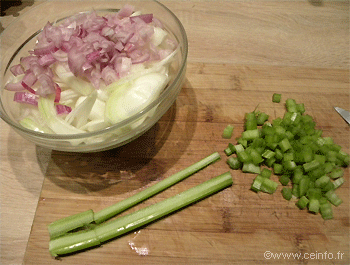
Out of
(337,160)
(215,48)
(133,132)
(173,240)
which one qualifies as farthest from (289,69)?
(173,240)

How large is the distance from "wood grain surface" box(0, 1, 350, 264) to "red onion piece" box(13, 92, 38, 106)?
1.09 feet

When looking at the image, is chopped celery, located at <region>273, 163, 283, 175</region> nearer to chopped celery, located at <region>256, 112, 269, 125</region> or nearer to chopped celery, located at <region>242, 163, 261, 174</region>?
chopped celery, located at <region>242, 163, 261, 174</region>

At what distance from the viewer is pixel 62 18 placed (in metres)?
1.64

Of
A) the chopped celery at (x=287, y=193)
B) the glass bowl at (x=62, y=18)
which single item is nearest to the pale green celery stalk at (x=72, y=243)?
the glass bowl at (x=62, y=18)

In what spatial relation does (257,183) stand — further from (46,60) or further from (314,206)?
(46,60)

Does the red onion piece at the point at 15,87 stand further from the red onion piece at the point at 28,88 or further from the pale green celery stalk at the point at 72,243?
the pale green celery stalk at the point at 72,243

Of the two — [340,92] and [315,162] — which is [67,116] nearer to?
[315,162]

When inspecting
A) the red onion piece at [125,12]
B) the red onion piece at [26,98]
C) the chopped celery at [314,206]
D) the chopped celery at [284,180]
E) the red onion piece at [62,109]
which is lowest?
the chopped celery at [314,206]

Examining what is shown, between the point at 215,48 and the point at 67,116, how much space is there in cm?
117

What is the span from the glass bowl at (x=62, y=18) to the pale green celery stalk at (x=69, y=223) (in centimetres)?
30

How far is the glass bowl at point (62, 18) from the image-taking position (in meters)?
1.10

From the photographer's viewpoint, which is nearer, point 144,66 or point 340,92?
point 144,66

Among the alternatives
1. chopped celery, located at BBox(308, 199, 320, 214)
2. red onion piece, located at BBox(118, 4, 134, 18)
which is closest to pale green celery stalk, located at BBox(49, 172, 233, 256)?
chopped celery, located at BBox(308, 199, 320, 214)

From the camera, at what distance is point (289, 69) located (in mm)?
1756
